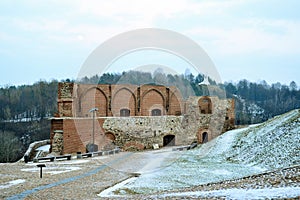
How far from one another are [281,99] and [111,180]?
68537 mm

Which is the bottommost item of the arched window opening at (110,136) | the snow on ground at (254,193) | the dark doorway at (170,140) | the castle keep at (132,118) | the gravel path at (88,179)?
the gravel path at (88,179)

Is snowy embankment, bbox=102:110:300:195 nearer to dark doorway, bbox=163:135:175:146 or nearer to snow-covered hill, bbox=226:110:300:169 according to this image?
snow-covered hill, bbox=226:110:300:169

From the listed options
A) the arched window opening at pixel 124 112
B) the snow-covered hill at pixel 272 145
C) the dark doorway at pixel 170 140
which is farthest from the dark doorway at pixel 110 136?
the snow-covered hill at pixel 272 145

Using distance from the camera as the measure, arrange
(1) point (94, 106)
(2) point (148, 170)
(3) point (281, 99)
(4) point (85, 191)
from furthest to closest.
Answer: (3) point (281, 99)
(1) point (94, 106)
(2) point (148, 170)
(4) point (85, 191)

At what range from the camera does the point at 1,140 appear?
42.4 m

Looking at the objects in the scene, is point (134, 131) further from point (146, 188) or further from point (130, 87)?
point (146, 188)

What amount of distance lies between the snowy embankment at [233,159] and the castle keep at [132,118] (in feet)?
18.2

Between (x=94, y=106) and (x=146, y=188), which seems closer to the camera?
(x=146, y=188)

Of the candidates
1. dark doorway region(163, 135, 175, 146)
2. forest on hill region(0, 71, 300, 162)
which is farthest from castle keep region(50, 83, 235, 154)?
forest on hill region(0, 71, 300, 162)

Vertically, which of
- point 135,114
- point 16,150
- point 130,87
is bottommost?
point 16,150

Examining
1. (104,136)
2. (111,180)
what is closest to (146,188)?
(111,180)

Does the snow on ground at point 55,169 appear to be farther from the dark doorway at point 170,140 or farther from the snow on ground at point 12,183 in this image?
the dark doorway at point 170,140

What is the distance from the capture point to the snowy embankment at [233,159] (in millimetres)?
12695

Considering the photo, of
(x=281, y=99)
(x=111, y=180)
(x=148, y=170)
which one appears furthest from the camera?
(x=281, y=99)
